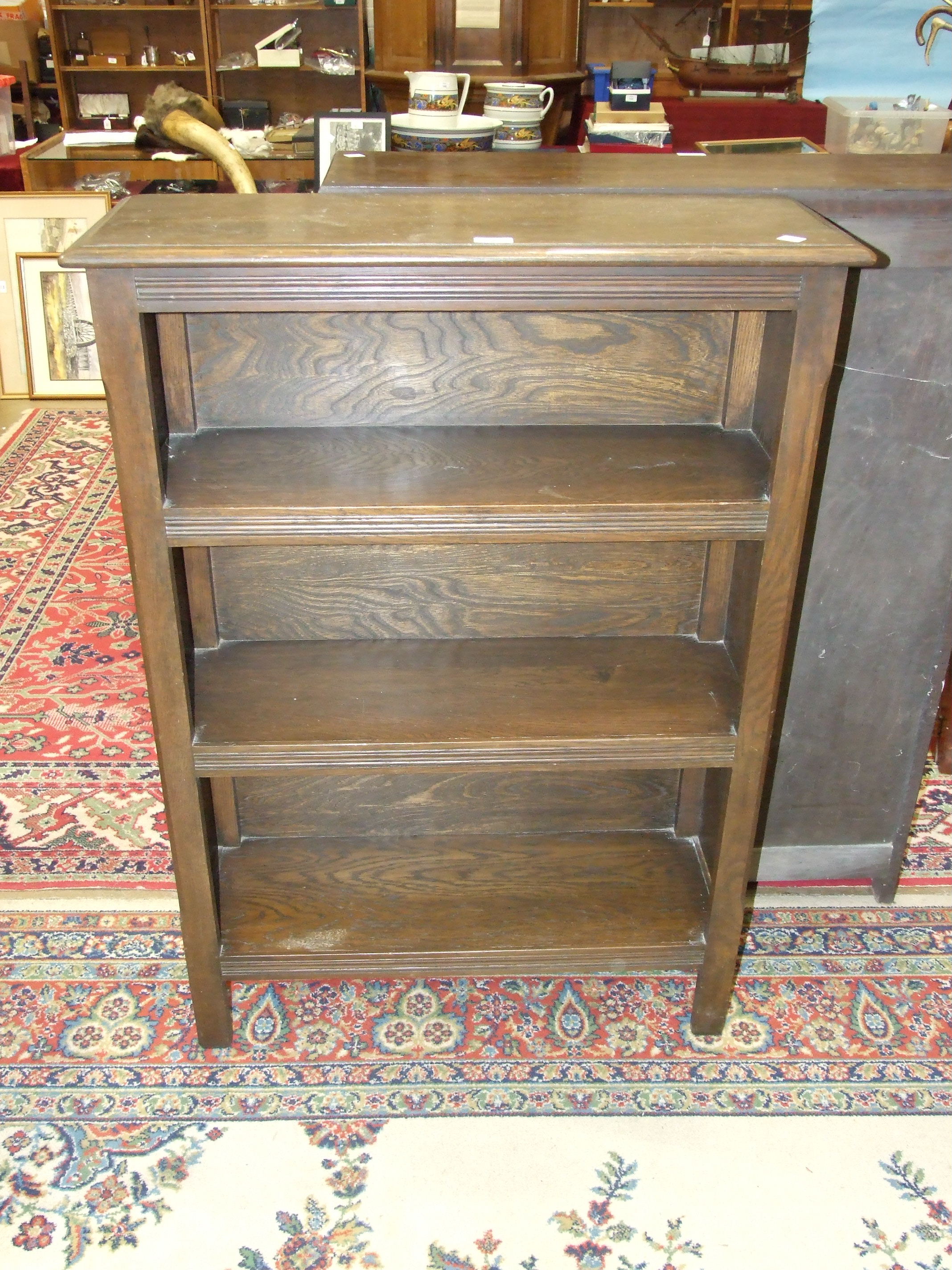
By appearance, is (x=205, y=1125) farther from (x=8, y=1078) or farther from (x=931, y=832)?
(x=931, y=832)

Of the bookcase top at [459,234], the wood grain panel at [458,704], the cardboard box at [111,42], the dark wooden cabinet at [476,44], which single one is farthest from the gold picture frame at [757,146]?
the cardboard box at [111,42]

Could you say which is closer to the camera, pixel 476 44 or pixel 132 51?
pixel 476 44

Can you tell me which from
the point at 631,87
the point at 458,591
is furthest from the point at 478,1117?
the point at 631,87

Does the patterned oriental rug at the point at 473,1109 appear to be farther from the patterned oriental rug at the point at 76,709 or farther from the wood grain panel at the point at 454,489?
the wood grain panel at the point at 454,489

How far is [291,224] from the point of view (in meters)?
1.43

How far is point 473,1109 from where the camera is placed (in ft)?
5.87

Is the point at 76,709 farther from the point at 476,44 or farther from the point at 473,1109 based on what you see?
the point at 476,44

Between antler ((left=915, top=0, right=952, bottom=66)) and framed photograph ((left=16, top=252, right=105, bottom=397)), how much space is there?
3.32 m

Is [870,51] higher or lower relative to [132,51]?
higher

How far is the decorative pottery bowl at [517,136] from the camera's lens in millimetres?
2807

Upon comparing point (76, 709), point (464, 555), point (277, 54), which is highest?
point (277, 54)

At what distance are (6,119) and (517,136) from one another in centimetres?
351

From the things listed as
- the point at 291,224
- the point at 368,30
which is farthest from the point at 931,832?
the point at 368,30

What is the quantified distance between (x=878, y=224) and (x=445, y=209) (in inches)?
25.5
